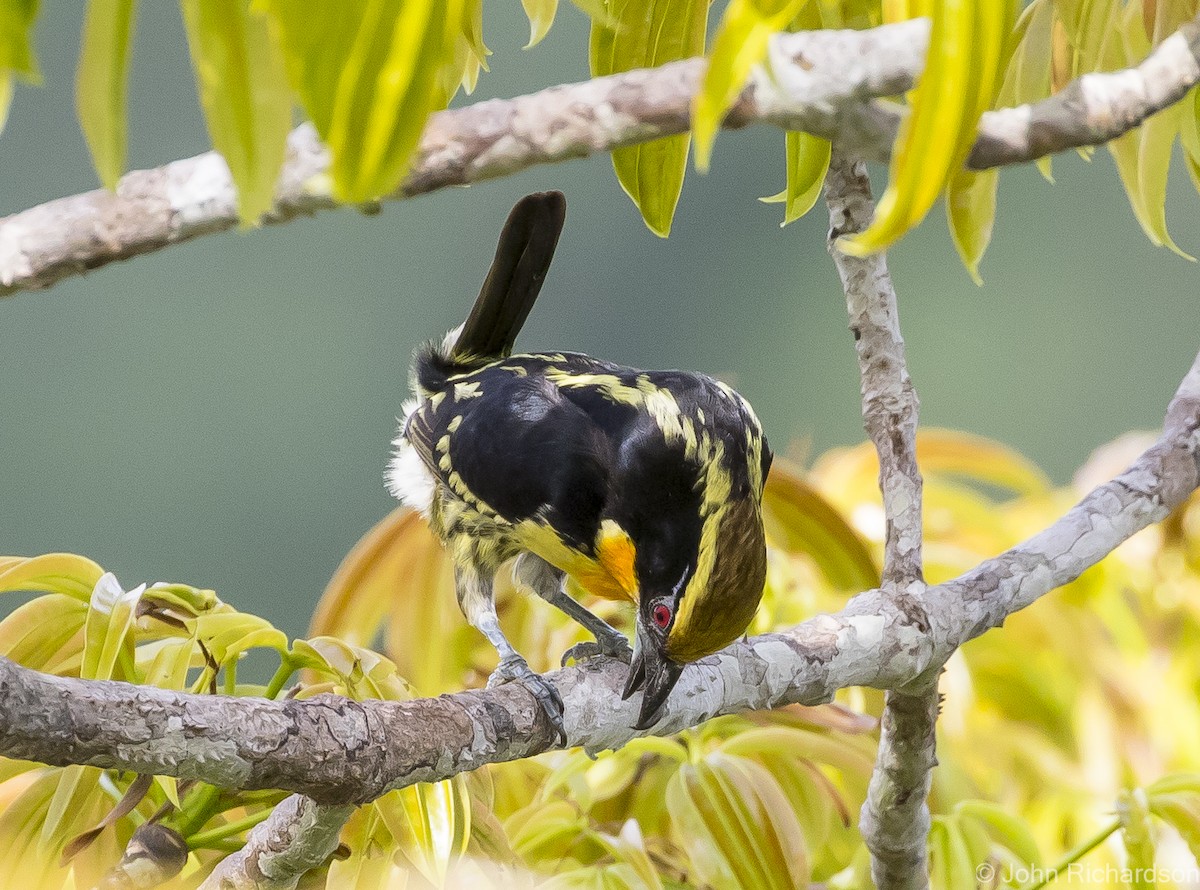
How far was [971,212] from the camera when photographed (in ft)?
2.61

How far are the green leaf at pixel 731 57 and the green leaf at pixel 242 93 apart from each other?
0.49ft

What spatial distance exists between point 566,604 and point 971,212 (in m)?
0.74

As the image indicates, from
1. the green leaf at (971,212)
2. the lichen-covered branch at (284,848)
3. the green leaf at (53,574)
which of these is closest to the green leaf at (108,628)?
the green leaf at (53,574)

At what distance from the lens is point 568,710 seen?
2.89ft

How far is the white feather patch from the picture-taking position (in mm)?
1412

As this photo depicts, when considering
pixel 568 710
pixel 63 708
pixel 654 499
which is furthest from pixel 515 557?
pixel 63 708

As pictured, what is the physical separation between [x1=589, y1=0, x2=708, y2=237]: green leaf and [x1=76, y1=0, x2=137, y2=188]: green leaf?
0.40 metres

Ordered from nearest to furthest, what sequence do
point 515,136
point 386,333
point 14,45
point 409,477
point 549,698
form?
1. point 14,45
2. point 515,136
3. point 549,698
4. point 409,477
5. point 386,333

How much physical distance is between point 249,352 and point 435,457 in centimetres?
559

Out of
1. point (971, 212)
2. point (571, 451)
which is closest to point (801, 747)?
point (571, 451)

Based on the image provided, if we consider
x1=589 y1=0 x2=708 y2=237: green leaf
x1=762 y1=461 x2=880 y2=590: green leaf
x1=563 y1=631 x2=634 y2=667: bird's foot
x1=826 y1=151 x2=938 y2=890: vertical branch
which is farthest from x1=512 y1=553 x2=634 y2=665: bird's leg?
x1=589 y1=0 x2=708 y2=237: green leaf

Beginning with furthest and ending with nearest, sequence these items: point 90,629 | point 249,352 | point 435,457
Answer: point 249,352 → point 435,457 → point 90,629

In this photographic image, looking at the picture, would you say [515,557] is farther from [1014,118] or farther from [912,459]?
[1014,118]

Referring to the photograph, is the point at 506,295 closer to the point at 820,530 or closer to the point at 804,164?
the point at 820,530
